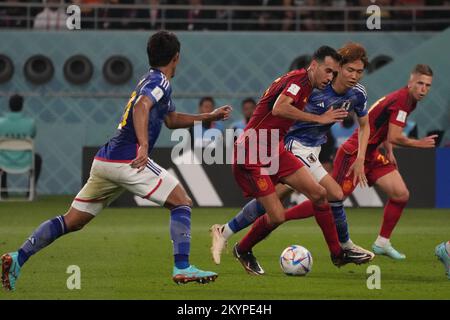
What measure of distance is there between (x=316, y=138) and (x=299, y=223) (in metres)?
5.97

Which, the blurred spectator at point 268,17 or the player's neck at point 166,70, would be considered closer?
the player's neck at point 166,70

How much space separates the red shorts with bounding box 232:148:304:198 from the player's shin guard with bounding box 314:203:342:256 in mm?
469

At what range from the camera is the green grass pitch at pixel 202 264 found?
358 inches

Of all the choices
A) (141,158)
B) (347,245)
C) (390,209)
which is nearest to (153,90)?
(141,158)

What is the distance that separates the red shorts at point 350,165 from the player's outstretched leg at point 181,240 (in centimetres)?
327

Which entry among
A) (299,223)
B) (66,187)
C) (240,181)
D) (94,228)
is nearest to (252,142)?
(240,181)

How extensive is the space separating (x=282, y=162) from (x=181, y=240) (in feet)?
6.32

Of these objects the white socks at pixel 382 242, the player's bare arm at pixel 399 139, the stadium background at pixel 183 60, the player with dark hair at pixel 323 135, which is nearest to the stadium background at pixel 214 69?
the stadium background at pixel 183 60

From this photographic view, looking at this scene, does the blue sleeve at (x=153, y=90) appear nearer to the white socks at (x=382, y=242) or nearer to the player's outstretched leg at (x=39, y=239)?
the player's outstretched leg at (x=39, y=239)

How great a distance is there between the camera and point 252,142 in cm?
1070

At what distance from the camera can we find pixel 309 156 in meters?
11.4

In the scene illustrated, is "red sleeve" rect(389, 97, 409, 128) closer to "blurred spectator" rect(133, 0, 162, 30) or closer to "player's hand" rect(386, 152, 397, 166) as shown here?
"player's hand" rect(386, 152, 397, 166)

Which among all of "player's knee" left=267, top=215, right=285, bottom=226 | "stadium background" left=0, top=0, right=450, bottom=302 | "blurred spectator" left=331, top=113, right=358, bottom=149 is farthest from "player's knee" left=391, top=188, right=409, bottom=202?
"blurred spectator" left=331, top=113, right=358, bottom=149

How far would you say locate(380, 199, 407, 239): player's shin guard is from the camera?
12.3m
